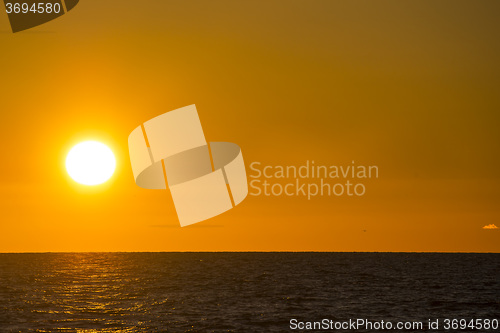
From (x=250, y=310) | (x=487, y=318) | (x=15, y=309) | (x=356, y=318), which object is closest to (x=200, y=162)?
(x=250, y=310)

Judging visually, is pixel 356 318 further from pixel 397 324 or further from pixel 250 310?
pixel 250 310

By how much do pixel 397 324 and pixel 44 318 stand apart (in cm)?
3014

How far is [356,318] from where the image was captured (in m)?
57.8

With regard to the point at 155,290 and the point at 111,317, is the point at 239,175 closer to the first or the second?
the point at 111,317

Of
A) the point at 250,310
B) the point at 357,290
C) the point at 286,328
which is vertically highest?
the point at 357,290

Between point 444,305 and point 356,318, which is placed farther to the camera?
point 444,305

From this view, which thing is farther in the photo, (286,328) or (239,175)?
(239,175)

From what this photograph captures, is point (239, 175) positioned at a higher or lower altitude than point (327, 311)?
higher

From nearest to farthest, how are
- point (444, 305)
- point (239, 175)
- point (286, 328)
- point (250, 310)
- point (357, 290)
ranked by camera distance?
point (286, 328)
point (239, 175)
point (250, 310)
point (444, 305)
point (357, 290)

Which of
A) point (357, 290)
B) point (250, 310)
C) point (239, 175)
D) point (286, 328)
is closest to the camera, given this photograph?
point (286, 328)

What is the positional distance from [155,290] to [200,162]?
3549cm

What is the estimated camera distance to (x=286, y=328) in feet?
169

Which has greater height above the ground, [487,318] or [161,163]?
[161,163]

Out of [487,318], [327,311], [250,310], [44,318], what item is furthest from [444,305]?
[44,318]
